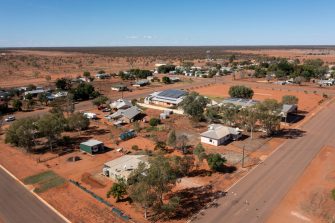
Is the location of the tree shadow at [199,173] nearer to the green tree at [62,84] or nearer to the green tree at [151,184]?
the green tree at [151,184]

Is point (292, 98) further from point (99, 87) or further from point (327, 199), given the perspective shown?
point (99, 87)

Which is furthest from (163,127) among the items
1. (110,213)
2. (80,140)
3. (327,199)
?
(327,199)

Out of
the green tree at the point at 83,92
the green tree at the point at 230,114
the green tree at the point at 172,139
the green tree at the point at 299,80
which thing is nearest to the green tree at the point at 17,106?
the green tree at the point at 83,92

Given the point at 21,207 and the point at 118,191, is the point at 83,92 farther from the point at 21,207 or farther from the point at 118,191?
the point at 118,191

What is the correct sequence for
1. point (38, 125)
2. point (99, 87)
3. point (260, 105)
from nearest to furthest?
point (38, 125) → point (260, 105) → point (99, 87)

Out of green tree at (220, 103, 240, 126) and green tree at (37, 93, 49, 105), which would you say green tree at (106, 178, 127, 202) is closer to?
green tree at (220, 103, 240, 126)
